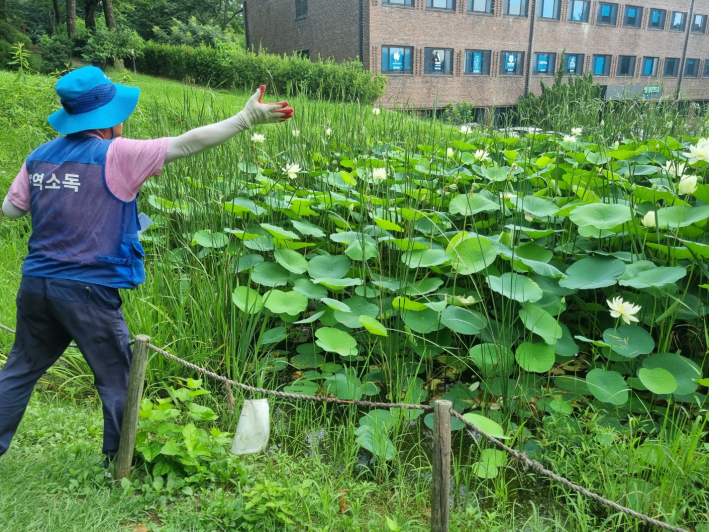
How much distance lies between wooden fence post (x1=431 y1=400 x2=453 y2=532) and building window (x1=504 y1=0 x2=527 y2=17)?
27.0 meters

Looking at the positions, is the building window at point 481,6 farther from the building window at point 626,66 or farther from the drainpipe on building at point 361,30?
the building window at point 626,66

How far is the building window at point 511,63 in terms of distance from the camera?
25.5 meters

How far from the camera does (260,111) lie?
1.98m

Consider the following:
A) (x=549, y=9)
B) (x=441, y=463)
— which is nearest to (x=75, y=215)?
(x=441, y=463)

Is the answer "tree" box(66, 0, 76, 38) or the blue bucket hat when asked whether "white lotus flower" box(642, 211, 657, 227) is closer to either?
the blue bucket hat

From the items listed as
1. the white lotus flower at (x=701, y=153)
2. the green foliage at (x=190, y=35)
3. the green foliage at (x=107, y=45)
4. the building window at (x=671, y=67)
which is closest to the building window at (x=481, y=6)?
the green foliage at (x=190, y=35)

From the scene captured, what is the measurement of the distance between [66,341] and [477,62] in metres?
25.3

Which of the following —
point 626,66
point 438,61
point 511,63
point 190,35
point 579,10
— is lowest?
point 626,66

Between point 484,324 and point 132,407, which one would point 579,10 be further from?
point 132,407

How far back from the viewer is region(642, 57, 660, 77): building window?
30.9 metres

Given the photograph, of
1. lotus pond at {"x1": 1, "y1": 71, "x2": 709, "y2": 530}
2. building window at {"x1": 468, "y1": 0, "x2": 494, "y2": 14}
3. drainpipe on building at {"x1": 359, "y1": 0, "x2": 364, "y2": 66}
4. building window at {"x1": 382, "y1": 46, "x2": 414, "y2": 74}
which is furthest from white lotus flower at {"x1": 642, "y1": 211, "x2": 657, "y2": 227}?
building window at {"x1": 468, "y1": 0, "x2": 494, "y2": 14}

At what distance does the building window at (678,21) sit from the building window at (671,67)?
5.34ft

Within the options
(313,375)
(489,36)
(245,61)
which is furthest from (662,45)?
(313,375)

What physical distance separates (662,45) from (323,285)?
35.2 meters
